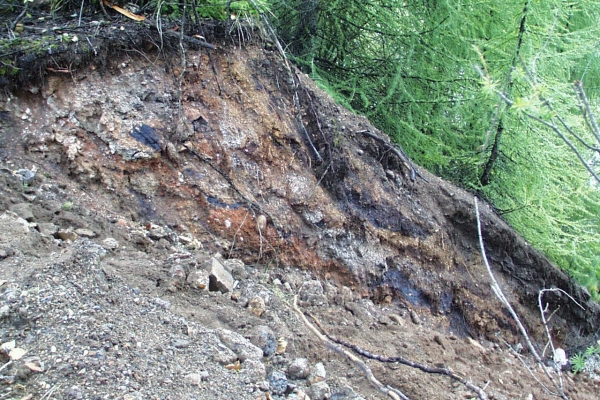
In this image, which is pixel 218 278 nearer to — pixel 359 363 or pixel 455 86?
pixel 359 363

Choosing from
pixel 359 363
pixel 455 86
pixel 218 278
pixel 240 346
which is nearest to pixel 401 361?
pixel 359 363

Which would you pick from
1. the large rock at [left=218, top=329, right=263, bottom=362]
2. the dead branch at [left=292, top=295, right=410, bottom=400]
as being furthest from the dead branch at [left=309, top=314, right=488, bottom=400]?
the large rock at [left=218, top=329, right=263, bottom=362]

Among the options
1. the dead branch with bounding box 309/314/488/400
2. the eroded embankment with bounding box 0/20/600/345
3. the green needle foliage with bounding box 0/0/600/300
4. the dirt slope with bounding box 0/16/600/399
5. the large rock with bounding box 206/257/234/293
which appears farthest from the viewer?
the green needle foliage with bounding box 0/0/600/300

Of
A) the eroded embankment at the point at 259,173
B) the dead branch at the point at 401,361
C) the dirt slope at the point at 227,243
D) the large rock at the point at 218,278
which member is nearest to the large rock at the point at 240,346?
the dirt slope at the point at 227,243

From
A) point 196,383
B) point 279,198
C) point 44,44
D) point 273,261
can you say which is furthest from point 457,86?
point 196,383

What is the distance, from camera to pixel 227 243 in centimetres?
384

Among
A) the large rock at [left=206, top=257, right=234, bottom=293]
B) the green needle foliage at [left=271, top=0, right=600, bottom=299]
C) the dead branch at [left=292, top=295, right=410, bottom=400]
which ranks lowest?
the dead branch at [left=292, top=295, right=410, bottom=400]

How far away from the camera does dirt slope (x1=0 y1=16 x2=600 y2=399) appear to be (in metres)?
2.43

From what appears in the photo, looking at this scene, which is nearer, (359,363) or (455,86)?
(359,363)

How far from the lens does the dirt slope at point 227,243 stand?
2.43 meters

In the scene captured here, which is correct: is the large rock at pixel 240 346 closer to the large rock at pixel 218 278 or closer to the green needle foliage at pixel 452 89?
the large rock at pixel 218 278

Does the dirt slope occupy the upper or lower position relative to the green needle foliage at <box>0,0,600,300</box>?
lower

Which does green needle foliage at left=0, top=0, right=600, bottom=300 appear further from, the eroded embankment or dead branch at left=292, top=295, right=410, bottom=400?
dead branch at left=292, top=295, right=410, bottom=400

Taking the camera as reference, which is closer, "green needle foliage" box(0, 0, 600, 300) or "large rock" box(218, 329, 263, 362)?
"large rock" box(218, 329, 263, 362)
